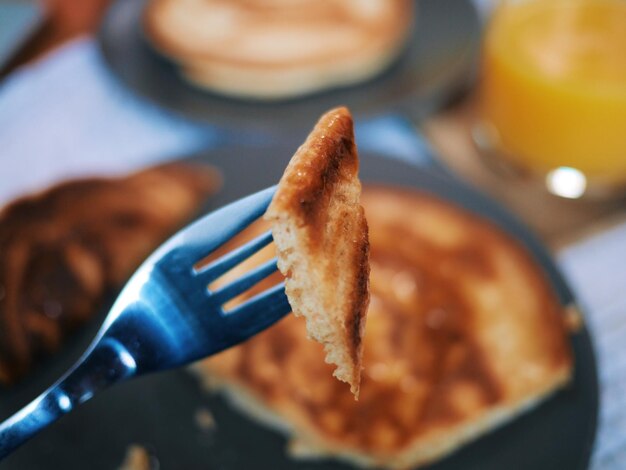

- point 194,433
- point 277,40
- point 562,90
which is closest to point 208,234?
point 194,433

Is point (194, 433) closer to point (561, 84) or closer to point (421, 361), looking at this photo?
point (421, 361)

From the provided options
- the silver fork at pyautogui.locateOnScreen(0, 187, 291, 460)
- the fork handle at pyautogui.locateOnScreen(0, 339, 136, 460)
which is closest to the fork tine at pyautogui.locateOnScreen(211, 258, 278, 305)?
the silver fork at pyautogui.locateOnScreen(0, 187, 291, 460)

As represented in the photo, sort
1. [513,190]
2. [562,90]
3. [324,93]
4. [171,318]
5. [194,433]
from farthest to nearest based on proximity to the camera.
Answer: [324,93] < [513,190] < [562,90] < [194,433] < [171,318]

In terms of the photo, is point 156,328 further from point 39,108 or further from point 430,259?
point 39,108

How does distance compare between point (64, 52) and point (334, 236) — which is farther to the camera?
point (64, 52)

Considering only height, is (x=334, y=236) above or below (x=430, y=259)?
above

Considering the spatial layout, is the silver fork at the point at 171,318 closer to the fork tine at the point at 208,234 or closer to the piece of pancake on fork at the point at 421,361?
the fork tine at the point at 208,234

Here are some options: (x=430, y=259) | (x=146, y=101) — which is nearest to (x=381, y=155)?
(x=430, y=259)
